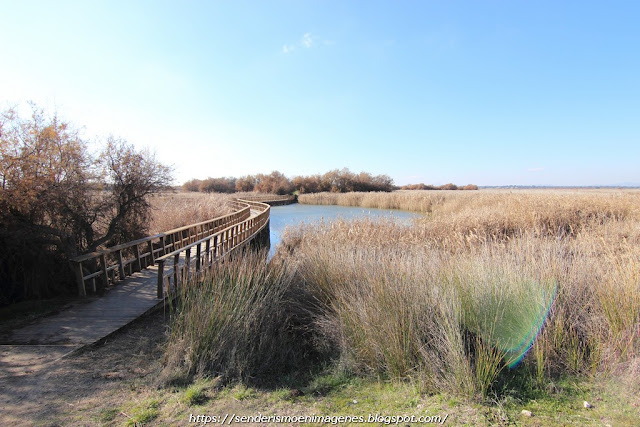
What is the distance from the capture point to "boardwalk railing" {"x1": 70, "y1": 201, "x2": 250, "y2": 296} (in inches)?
273

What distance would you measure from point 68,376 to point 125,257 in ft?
24.9

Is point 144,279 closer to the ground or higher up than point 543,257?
closer to the ground

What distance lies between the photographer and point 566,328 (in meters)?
3.92

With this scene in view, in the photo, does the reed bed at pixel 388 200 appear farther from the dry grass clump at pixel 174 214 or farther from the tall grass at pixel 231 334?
the tall grass at pixel 231 334

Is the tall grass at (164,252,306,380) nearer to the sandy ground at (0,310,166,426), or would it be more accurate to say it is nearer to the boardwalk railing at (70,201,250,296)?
the sandy ground at (0,310,166,426)

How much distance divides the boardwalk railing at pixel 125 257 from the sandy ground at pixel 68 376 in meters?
2.42

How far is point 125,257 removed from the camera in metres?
10.7

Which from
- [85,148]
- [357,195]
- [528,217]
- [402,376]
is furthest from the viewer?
[357,195]

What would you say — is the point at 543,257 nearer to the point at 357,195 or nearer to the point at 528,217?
the point at 528,217

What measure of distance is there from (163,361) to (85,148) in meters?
6.54

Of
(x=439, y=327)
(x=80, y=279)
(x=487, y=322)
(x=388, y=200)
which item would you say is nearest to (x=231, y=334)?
(x=439, y=327)

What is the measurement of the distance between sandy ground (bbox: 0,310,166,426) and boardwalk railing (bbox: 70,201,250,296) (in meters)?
2.42

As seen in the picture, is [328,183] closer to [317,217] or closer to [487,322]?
[317,217]

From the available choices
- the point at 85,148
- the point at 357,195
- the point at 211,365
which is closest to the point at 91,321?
the point at 211,365
